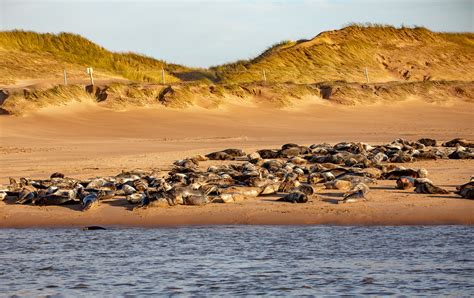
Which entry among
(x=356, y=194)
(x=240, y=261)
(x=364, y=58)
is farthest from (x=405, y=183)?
(x=364, y=58)

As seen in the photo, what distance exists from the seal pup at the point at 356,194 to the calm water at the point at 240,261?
110 cm

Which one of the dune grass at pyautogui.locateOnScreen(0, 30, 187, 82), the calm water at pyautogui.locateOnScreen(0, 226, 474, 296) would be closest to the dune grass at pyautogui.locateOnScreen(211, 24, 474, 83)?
the dune grass at pyautogui.locateOnScreen(0, 30, 187, 82)

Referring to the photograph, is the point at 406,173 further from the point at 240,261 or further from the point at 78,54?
the point at 78,54

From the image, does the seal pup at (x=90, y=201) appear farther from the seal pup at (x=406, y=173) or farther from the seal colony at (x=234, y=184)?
the seal pup at (x=406, y=173)

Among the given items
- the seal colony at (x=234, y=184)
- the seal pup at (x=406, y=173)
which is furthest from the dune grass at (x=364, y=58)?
the seal pup at (x=406, y=173)

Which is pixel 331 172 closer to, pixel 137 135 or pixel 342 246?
pixel 342 246

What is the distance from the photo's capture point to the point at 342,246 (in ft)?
32.5

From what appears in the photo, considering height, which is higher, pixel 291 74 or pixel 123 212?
pixel 291 74

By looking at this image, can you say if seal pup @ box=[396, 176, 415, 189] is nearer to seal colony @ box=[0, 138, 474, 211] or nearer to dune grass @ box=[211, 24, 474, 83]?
seal colony @ box=[0, 138, 474, 211]

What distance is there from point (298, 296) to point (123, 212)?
4.91 meters

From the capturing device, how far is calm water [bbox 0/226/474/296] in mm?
8117

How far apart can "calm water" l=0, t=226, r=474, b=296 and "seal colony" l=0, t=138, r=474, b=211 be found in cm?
102

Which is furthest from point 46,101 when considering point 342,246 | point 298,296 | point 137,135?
point 298,296

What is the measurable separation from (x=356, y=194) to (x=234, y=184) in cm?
202
